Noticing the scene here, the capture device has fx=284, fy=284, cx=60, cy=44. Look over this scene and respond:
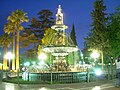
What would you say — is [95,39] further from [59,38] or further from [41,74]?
[41,74]

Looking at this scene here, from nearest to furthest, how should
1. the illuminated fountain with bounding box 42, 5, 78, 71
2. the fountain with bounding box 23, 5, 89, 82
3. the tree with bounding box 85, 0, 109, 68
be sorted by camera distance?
the fountain with bounding box 23, 5, 89, 82, the illuminated fountain with bounding box 42, 5, 78, 71, the tree with bounding box 85, 0, 109, 68

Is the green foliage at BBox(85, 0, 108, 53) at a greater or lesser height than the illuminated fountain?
greater

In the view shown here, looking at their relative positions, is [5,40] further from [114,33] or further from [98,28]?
[114,33]

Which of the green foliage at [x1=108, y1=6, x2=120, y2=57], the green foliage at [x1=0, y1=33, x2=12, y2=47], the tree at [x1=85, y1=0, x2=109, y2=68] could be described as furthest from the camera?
the green foliage at [x1=0, y1=33, x2=12, y2=47]

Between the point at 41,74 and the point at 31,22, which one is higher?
the point at 31,22

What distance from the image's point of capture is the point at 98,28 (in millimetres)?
44406

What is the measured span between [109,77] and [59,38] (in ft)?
20.4

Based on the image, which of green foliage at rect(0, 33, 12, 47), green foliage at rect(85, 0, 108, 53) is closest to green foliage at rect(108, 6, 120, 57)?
green foliage at rect(85, 0, 108, 53)

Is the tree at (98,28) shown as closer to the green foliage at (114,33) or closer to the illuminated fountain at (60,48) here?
the green foliage at (114,33)

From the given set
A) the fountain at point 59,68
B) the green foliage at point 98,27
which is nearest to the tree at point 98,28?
the green foliage at point 98,27

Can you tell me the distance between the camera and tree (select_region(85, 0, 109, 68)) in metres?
44.1

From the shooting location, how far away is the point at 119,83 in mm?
18219

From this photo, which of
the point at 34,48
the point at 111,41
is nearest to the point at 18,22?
the point at 34,48

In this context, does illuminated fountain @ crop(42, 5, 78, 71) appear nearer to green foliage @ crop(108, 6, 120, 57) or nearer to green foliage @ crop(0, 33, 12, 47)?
green foliage @ crop(108, 6, 120, 57)
